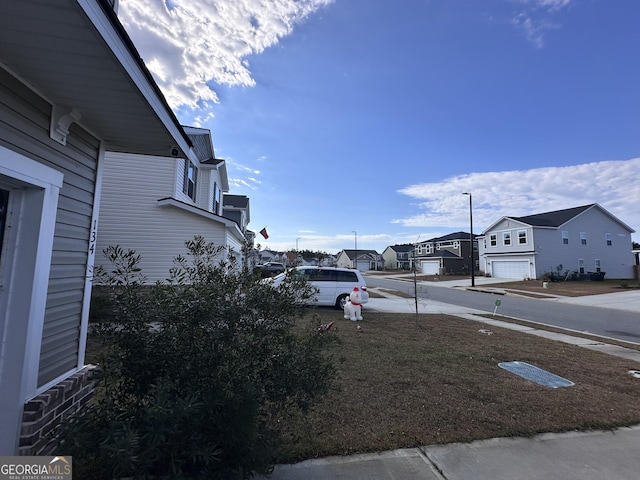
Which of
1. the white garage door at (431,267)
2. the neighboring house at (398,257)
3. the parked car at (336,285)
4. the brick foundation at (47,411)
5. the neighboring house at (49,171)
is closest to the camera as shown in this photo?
the neighboring house at (49,171)

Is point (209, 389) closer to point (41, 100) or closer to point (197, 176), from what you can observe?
point (41, 100)

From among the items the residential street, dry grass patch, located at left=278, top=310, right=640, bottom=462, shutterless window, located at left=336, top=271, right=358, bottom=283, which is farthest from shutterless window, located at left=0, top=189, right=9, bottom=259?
shutterless window, located at left=336, top=271, right=358, bottom=283

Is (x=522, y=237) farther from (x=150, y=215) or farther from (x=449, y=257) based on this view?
(x=150, y=215)

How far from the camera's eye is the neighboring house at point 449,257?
48719 millimetres

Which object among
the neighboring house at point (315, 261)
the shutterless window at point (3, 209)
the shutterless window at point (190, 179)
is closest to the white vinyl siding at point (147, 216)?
the shutterless window at point (190, 179)

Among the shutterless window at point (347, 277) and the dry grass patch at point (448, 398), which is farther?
the shutterless window at point (347, 277)

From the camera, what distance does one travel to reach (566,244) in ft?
113

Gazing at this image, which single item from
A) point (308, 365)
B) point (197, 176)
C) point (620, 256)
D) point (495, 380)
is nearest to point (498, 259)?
point (620, 256)

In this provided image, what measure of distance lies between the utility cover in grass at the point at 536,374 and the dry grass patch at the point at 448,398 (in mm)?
173

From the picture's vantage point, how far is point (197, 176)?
49.7ft

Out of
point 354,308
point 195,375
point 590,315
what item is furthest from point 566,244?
point 195,375

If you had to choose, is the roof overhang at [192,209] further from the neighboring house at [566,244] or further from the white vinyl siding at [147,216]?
the neighboring house at [566,244]

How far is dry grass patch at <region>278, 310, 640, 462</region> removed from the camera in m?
3.24

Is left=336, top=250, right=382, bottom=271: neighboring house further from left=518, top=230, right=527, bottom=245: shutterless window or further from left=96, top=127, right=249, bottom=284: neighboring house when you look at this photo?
left=96, top=127, right=249, bottom=284: neighboring house
